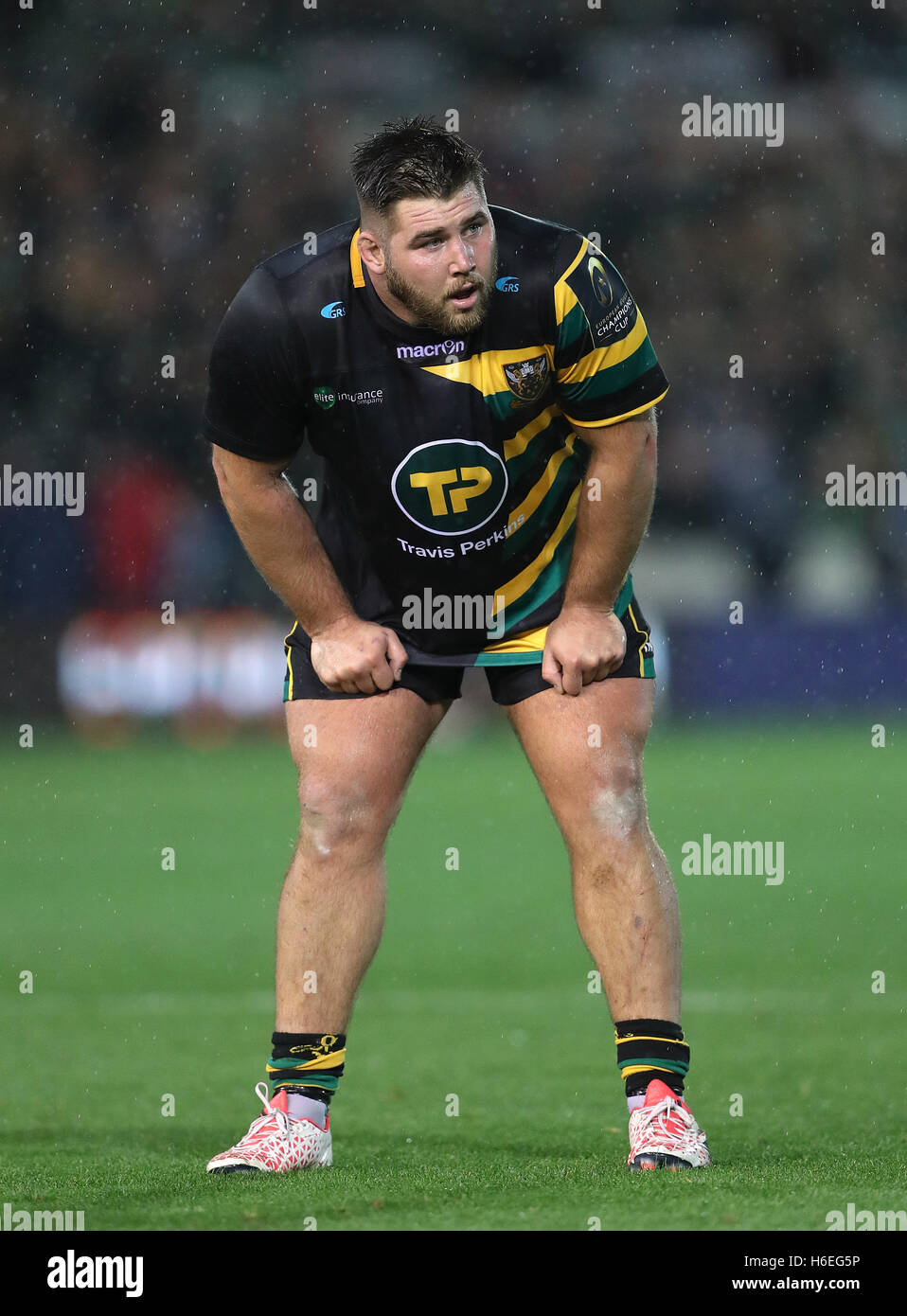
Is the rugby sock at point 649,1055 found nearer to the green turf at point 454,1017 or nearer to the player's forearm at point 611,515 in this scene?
the green turf at point 454,1017

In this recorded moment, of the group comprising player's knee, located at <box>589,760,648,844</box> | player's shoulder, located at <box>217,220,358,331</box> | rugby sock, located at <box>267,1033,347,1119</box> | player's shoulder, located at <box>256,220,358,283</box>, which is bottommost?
rugby sock, located at <box>267,1033,347,1119</box>

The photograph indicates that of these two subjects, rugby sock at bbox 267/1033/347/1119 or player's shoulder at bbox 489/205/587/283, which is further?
rugby sock at bbox 267/1033/347/1119

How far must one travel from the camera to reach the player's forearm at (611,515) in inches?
147

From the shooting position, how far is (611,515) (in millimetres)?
3762

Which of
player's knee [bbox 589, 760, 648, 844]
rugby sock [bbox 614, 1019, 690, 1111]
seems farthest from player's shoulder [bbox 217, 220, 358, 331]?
rugby sock [bbox 614, 1019, 690, 1111]

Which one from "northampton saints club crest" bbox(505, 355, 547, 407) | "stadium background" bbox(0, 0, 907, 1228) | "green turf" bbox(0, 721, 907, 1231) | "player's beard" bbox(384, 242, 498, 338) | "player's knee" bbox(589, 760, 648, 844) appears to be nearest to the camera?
"green turf" bbox(0, 721, 907, 1231)

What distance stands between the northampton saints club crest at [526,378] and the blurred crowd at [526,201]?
13221 mm

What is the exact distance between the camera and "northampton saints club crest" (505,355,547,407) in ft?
12.0

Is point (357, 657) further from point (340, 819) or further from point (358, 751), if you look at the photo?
point (340, 819)

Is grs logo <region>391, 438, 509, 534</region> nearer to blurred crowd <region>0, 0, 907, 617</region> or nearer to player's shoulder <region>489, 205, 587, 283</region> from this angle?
player's shoulder <region>489, 205, 587, 283</region>

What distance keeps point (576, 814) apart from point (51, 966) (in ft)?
12.1

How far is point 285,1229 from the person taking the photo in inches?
120

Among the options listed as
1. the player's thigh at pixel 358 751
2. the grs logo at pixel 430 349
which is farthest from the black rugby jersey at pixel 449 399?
the player's thigh at pixel 358 751
